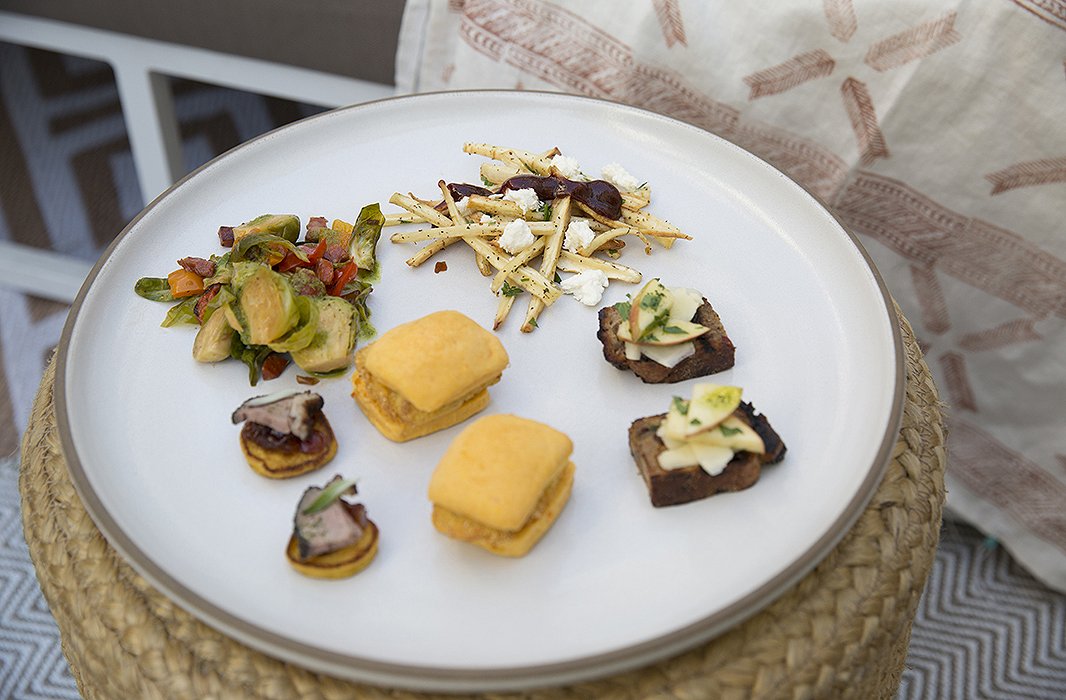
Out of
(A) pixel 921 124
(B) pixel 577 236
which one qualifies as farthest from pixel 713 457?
(A) pixel 921 124

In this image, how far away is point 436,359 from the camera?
3.52ft

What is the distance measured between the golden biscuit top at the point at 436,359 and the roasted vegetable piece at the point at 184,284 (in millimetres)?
289

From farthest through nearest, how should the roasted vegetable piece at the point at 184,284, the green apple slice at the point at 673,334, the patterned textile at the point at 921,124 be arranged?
1. the patterned textile at the point at 921,124
2. the roasted vegetable piece at the point at 184,284
3. the green apple slice at the point at 673,334

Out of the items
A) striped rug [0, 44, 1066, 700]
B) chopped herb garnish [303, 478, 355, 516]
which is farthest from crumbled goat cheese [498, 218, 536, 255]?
striped rug [0, 44, 1066, 700]

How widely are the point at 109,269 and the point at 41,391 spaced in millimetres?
182

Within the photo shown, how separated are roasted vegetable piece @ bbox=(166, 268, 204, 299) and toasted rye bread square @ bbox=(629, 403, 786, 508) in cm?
61

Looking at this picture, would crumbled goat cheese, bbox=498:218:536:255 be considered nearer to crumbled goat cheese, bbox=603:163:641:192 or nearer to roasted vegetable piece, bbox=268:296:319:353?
crumbled goat cheese, bbox=603:163:641:192

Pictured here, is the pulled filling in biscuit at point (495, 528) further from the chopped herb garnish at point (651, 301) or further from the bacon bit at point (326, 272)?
the bacon bit at point (326, 272)

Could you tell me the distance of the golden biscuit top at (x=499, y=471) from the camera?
3.13 feet

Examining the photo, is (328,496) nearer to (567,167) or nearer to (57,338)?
(567,167)

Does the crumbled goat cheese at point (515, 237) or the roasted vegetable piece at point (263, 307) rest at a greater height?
the roasted vegetable piece at point (263, 307)

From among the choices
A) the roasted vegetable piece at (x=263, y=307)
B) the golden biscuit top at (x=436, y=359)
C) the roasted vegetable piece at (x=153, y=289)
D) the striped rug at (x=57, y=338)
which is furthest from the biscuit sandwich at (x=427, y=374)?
the striped rug at (x=57, y=338)

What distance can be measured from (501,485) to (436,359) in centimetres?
18

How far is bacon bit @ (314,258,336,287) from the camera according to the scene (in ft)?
4.14
